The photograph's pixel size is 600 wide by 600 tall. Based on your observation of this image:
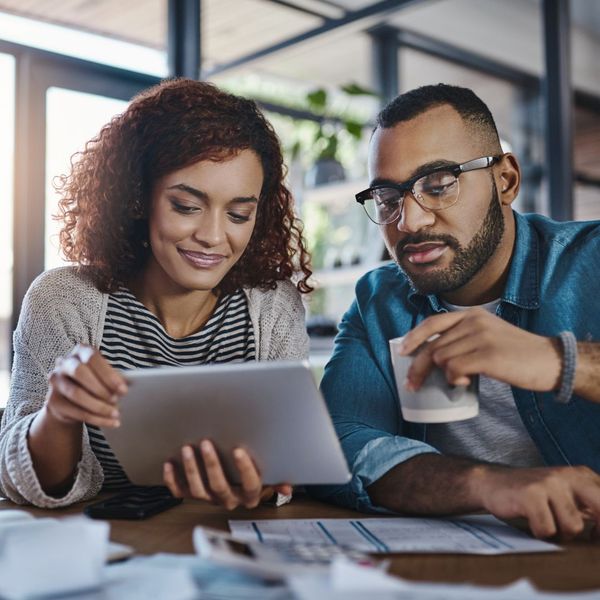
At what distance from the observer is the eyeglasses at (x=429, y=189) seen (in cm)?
135

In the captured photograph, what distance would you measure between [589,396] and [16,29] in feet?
9.94

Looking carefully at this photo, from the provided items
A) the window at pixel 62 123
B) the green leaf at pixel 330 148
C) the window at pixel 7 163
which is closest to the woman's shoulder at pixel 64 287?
the window at pixel 62 123

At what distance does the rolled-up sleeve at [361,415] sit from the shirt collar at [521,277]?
129 mm

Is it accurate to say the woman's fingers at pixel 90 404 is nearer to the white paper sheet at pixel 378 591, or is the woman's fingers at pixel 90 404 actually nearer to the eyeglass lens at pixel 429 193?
the white paper sheet at pixel 378 591

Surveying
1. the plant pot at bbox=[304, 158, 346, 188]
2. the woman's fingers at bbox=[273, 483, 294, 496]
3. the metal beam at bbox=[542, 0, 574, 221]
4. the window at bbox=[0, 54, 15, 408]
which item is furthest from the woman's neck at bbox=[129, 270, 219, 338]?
the plant pot at bbox=[304, 158, 346, 188]

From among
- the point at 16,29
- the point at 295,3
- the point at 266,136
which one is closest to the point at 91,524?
the point at 266,136

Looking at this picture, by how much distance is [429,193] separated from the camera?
1359mm

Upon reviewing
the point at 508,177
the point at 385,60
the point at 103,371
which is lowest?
the point at 103,371

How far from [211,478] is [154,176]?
0.71 metres

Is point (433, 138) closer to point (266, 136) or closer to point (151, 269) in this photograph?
point (266, 136)

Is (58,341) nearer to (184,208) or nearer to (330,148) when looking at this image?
(184,208)

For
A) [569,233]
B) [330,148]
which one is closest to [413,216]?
[569,233]

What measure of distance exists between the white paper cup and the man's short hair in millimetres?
→ 587

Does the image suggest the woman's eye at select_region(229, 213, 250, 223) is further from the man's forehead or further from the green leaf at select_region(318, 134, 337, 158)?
the green leaf at select_region(318, 134, 337, 158)
